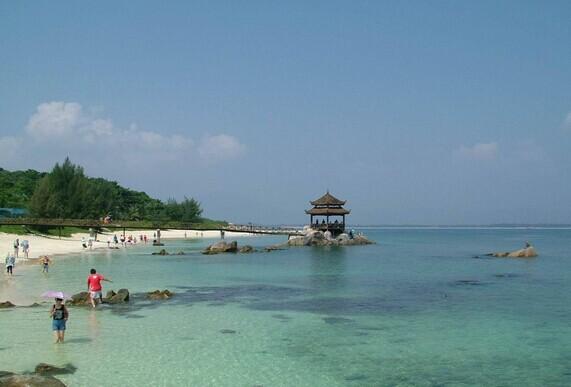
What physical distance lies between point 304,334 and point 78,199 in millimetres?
70911

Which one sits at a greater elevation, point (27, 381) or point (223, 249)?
point (223, 249)

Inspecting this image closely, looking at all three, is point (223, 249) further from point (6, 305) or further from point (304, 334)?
point (304, 334)

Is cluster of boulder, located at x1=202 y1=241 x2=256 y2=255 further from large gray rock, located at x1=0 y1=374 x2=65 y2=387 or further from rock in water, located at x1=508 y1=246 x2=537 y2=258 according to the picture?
large gray rock, located at x1=0 y1=374 x2=65 y2=387

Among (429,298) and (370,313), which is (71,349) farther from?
(429,298)

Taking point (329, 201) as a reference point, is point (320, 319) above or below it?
below

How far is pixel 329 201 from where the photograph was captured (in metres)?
70.5

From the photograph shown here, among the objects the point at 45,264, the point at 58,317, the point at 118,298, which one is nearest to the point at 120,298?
the point at 118,298

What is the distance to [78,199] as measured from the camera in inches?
3167

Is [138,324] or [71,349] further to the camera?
[138,324]

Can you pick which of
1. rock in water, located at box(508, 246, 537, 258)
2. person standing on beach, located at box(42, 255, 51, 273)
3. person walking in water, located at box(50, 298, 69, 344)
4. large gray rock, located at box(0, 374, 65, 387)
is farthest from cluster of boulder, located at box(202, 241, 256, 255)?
large gray rock, located at box(0, 374, 65, 387)

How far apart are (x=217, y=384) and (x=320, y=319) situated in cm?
842

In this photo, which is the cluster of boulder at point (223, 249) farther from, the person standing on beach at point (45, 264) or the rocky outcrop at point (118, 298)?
the rocky outcrop at point (118, 298)

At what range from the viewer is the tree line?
74.1m

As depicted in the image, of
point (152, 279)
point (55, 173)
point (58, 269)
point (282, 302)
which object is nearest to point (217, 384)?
point (282, 302)
